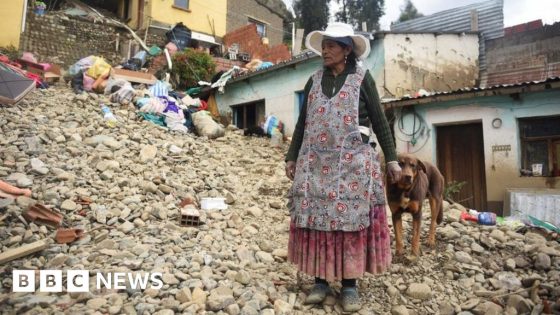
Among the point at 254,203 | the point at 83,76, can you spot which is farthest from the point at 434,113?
the point at 83,76

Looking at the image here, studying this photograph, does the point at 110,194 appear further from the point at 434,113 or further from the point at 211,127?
the point at 434,113

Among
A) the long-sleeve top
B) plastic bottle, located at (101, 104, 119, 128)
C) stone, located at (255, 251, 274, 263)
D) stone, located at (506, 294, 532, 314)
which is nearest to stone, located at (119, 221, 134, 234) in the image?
stone, located at (255, 251, 274, 263)

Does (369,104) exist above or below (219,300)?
above

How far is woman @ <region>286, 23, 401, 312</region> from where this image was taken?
2.22 metres

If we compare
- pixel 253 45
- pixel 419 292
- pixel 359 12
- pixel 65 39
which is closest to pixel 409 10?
pixel 359 12

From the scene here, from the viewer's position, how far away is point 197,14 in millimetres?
17828

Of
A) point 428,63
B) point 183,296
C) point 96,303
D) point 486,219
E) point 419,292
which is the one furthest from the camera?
point 428,63

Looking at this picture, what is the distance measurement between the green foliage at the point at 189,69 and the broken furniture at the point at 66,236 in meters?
10.6

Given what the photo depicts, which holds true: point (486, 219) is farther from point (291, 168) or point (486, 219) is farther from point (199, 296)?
point (199, 296)

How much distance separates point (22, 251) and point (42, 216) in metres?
0.66

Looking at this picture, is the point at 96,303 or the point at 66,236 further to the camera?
the point at 66,236

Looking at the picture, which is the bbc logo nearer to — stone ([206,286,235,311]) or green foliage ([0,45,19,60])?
stone ([206,286,235,311])

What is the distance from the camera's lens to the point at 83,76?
30.8ft

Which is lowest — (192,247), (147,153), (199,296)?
(199,296)
